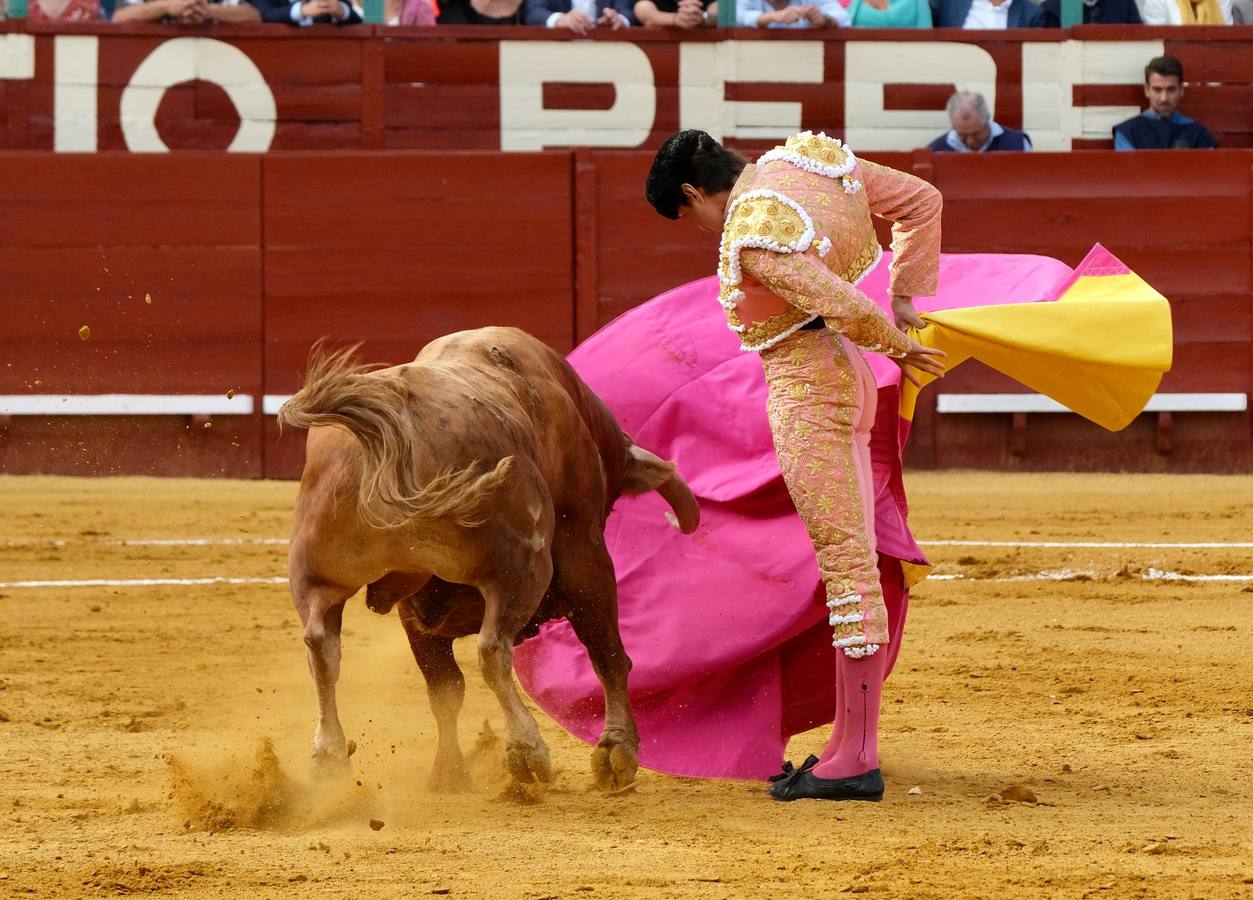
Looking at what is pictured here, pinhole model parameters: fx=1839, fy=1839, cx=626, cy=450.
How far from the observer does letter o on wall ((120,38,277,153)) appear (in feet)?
28.6

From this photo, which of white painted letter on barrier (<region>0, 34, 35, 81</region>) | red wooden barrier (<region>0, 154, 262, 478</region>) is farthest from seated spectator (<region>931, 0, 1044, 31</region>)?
white painted letter on barrier (<region>0, 34, 35, 81</region>)

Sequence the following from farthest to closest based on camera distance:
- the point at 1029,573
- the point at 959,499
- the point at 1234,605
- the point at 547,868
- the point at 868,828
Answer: the point at 959,499, the point at 1029,573, the point at 1234,605, the point at 868,828, the point at 547,868

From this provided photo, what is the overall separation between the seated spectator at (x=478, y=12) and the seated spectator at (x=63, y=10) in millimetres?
1656

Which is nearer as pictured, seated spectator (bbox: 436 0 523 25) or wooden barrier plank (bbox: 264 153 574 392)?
wooden barrier plank (bbox: 264 153 574 392)

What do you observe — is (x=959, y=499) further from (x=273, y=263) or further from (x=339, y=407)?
(x=339, y=407)

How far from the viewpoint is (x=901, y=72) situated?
885 cm

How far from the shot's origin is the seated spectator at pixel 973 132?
27.9ft

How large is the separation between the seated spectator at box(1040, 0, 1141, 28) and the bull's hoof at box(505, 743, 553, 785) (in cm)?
679

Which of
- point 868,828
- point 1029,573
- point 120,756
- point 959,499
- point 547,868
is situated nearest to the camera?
point 547,868

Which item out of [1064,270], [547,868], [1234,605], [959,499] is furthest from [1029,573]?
[547,868]

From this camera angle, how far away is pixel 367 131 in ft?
29.0

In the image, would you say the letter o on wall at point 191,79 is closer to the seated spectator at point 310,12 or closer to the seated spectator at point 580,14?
the seated spectator at point 310,12

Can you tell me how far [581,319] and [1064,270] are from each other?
16.0 feet

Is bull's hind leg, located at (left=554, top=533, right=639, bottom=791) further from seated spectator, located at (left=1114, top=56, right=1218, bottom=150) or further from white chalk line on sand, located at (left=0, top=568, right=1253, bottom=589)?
seated spectator, located at (left=1114, top=56, right=1218, bottom=150)
